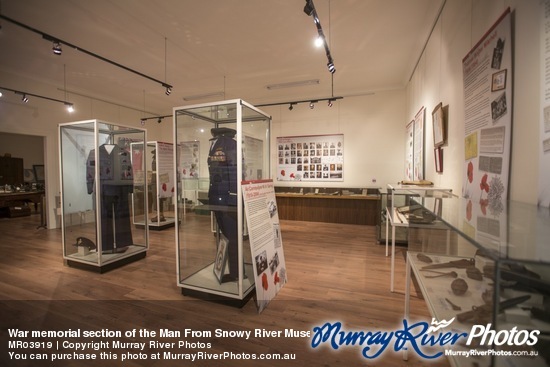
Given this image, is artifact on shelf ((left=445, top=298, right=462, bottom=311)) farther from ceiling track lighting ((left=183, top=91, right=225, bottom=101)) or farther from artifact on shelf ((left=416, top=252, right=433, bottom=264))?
ceiling track lighting ((left=183, top=91, right=225, bottom=101))

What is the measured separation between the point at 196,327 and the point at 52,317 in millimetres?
1481

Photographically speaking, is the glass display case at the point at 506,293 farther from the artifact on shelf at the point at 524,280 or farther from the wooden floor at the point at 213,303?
the wooden floor at the point at 213,303

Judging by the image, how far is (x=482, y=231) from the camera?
90 centimetres

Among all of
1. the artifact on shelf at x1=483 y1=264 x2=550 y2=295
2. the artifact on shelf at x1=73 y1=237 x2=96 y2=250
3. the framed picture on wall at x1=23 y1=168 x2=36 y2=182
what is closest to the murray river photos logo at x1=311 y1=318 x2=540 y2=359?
the artifact on shelf at x1=483 y1=264 x2=550 y2=295

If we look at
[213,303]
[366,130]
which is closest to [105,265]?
[213,303]

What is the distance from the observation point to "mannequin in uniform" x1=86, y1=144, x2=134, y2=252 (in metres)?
3.68

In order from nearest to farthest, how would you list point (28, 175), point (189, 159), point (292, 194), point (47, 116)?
point (189, 159), point (47, 116), point (292, 194), point (28, 175)

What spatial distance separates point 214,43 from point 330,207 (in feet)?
15.8

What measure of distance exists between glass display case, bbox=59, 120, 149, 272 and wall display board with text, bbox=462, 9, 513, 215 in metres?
4.40

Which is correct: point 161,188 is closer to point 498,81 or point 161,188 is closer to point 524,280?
point 498,81

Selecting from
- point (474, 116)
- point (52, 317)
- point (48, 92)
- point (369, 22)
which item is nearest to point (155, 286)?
point (52, 317)

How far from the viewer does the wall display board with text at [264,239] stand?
2395 mm

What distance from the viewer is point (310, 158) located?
288 inches

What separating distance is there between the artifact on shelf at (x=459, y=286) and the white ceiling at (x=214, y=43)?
11.3 feet
